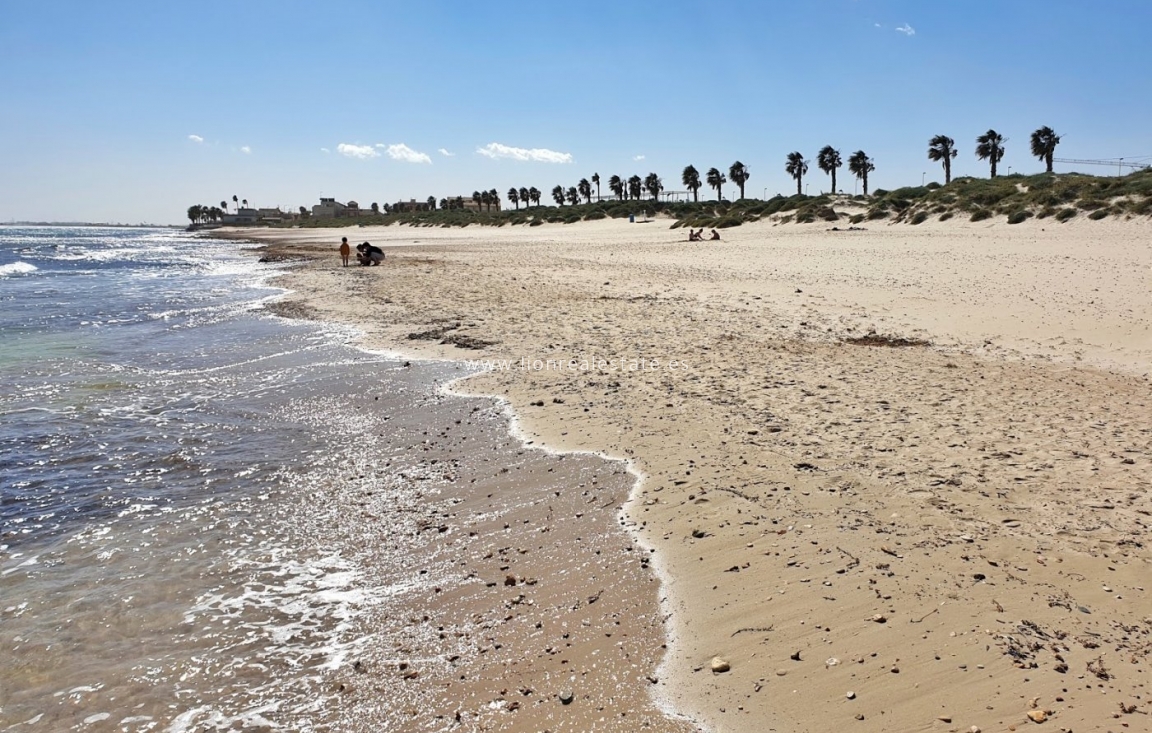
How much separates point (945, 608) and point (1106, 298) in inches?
472

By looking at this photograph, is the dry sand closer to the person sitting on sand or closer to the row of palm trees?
the person sitting on sand

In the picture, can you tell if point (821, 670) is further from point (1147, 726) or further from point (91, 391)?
point (91, 391)

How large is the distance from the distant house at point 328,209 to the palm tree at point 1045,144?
518ft

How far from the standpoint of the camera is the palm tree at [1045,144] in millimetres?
60281

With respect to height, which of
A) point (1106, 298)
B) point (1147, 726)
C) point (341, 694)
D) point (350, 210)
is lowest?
point (341, 694)

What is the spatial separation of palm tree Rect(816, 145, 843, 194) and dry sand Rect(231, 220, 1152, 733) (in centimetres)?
6668

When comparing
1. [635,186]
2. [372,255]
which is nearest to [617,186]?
[635,186]

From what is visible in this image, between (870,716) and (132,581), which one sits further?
(132,581)

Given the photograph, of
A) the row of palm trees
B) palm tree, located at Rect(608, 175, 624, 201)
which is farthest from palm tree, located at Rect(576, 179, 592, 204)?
the row of palm trees

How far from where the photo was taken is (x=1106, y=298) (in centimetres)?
1245

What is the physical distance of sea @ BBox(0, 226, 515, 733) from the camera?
3594 mm

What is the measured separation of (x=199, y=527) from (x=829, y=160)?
267ft

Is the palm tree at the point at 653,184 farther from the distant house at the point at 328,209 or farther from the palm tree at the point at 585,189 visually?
the distant house at the point at 328,209

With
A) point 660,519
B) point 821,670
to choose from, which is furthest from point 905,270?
point 821,670
